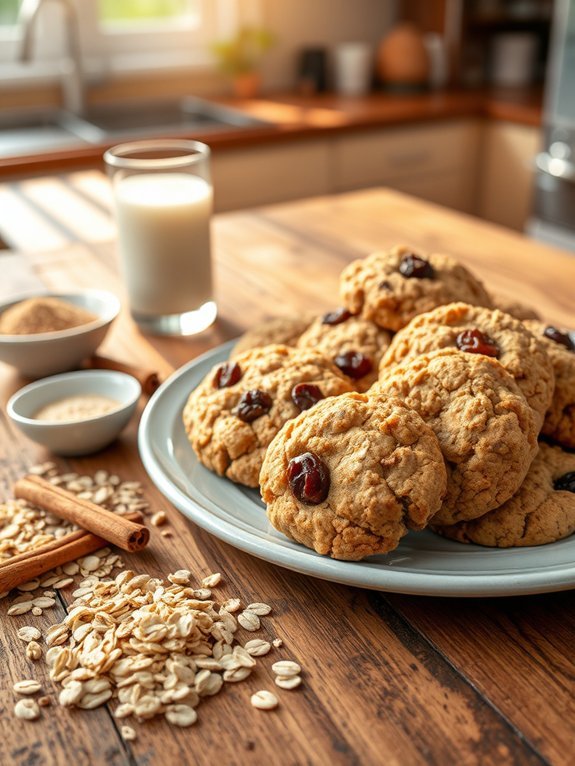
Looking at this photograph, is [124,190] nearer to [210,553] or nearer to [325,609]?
[210,553]

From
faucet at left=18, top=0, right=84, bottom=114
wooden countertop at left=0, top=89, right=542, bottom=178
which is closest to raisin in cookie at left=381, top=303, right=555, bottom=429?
wooden countertop at left=0, top=89, right=542, bottom=178

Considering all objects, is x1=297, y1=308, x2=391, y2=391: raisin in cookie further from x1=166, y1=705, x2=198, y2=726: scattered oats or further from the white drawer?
the white drawer

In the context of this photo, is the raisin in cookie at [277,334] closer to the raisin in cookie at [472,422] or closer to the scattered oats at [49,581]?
the raisin in cookie at [472,422]

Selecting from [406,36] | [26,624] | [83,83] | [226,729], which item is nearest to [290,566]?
[226,729]

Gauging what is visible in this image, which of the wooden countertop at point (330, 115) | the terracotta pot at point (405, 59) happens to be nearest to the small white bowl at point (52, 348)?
the wooden countertop at point (330, 115)

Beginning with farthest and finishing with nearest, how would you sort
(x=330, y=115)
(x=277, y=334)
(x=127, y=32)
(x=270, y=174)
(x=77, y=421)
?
(x=127, y=32) < (x=330, y=115) < (x=270, y=174) < (x=277, y=334) < (x=77, y=421)

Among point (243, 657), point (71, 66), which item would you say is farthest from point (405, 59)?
point (243, 657)

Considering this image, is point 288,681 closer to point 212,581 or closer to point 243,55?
point 212,581
